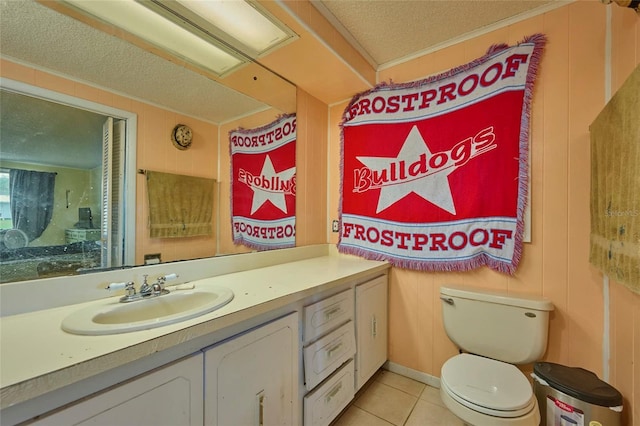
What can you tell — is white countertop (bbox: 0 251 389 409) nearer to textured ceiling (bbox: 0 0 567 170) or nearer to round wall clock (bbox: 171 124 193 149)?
textured ceiling (bbox: 0 0 567 170)

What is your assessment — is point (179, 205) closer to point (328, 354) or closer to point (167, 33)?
point (167, 33)

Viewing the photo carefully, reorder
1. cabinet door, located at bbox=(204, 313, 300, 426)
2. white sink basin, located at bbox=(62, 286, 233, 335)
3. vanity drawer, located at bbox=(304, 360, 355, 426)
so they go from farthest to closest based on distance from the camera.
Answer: vanity drawer, located at bbox=(304, 360, 355, 426) → cabinet door, located at bbox=(204, 313, 300, 426) → white sink basin, located at bbox=(62, 286, 233, 335)

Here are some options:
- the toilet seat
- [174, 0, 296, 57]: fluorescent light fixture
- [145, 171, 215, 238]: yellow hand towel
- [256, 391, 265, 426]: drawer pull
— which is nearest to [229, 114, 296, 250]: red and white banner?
[145, 171, 215, 238]: yellow hand towel

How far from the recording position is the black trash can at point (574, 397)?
100 centimetres

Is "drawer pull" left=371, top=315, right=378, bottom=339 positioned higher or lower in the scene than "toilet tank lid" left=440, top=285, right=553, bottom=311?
lower

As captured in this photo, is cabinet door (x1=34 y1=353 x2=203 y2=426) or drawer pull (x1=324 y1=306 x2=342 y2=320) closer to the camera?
cabinet door (x1=34 y1=353 x2=203 y2=426)

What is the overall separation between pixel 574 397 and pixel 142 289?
184cm

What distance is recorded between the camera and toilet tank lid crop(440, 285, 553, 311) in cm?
128

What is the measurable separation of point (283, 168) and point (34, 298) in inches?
55.5

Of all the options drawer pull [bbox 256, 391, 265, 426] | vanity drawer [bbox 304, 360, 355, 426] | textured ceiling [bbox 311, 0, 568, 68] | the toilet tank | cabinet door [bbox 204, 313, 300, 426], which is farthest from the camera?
textured ceiling [bbox 311, 0, 568, 68]

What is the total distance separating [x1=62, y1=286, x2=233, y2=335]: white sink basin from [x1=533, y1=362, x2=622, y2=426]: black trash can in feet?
4.82

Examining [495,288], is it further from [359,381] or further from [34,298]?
[34,298]

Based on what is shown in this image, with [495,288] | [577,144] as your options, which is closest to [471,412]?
[495,288]

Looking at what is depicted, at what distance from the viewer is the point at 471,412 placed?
995mm
